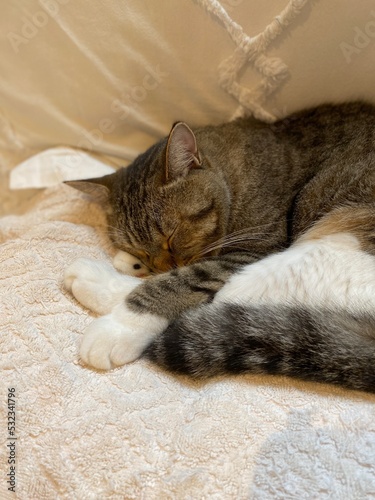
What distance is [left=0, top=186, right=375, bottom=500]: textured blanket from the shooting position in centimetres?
104

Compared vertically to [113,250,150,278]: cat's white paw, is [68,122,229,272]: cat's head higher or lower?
higher

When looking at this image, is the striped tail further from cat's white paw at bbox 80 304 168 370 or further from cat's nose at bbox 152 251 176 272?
cat's nose at bbox 152 251 176 272

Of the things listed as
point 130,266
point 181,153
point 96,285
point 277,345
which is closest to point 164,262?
point 130,266

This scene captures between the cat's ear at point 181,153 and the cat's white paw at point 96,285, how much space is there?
0.38m

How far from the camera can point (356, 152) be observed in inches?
62.8

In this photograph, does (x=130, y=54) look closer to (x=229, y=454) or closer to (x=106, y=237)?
(x=106, y=237)

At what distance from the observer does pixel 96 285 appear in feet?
4.86

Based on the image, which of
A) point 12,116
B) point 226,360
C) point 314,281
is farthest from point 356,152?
point 12,116

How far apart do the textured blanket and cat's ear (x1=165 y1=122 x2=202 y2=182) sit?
59cm

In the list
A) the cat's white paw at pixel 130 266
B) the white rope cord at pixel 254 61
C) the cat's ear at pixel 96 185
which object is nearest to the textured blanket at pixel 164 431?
the cat's white paw at pixel 130 266

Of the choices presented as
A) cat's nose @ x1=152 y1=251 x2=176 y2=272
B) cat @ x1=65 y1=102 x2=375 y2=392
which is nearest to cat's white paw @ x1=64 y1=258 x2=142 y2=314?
cat @ x1=65 y1=102 x2=375 y2=392

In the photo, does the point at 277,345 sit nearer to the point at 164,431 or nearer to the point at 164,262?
the point at 164,431

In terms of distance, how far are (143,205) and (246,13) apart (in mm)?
764

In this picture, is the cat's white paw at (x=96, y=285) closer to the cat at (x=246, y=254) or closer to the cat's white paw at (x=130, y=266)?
the cat at (x=246, y=254)
